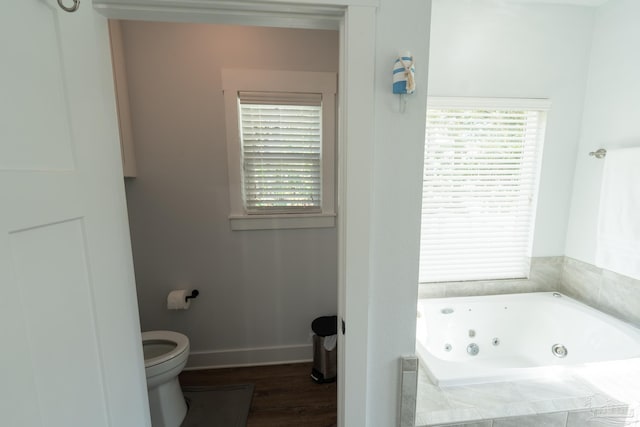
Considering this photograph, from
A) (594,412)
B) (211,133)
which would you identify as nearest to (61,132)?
(211,133)

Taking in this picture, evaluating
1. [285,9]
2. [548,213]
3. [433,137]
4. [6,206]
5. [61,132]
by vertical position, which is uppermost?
[285,9]

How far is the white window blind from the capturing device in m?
1.96

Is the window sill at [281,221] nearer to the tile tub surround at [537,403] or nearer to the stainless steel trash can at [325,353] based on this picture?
the stainless steel trash can at [325,353]

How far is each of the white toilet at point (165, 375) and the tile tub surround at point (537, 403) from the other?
135cm

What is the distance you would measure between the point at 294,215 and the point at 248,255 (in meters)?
0.47

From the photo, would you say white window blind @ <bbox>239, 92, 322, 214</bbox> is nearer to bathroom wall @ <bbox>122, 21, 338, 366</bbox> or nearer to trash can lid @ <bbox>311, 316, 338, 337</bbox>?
bathroom wall @ <bbox>122, 21, 338, 366</bbox>

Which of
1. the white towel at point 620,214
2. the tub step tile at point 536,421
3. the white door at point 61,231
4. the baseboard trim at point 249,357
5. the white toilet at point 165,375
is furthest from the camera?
the baseboard trim at point 249,357

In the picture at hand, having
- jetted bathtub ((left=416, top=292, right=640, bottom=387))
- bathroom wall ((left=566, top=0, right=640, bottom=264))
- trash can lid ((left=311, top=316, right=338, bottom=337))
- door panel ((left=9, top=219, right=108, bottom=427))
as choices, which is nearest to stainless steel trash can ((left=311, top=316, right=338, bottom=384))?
trash can lid ((left=311, top=316, right=338, bottom=337))

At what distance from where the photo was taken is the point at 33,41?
0.63 meters

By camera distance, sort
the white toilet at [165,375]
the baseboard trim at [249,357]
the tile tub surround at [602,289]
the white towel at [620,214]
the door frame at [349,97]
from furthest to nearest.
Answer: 1. the baseboard trim at [249,357]
2. the tile tub surround at [602,289]
3. the white towel at [620,214]
4. the white toilet at [165,375]
5. the door frame at [349,97]

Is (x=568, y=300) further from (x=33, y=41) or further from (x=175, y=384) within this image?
(x=33, y=41)

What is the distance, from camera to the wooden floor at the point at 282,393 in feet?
5.58

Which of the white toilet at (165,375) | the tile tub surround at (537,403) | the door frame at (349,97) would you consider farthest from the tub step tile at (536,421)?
the white toilet at (165,375)

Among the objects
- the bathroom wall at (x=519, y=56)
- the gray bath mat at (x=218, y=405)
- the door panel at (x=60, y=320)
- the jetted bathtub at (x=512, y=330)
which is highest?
the bathroom wall at (x=519, y=56)
